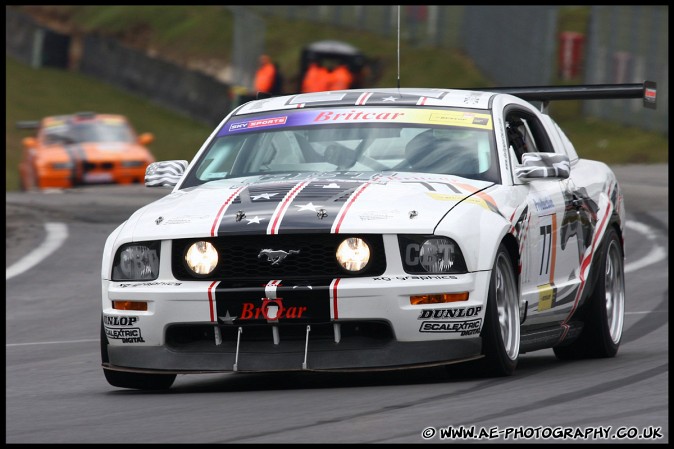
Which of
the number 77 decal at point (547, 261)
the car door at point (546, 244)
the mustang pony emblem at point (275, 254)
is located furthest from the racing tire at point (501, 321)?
the mustang pony emblem at point (275, 254)

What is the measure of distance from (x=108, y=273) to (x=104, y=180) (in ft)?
Answer: 66.4

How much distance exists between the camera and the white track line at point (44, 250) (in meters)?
15.3

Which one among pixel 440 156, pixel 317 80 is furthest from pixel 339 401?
pixel 317 80

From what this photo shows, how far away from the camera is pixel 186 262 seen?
7.84m

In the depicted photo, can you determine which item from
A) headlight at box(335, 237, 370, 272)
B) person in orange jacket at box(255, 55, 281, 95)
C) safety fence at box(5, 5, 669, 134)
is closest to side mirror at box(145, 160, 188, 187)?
headlight at box(335, 237, 370, 272)

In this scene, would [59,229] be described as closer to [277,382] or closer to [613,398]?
[277,382]

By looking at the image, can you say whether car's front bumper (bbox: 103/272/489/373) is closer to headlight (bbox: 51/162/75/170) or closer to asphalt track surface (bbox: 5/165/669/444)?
asphalt track surface (bbox: 5/165/669/444)

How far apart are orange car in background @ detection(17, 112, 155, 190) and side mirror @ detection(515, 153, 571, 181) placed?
64.9 ft

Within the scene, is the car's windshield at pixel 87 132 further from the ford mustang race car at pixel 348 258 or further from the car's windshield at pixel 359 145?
the ford mustang race car at pixel 348 258

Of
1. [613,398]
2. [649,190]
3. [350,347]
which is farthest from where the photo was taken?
[649,190]

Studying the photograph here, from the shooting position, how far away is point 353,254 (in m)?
7.66

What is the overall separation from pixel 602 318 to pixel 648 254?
6.69 metres

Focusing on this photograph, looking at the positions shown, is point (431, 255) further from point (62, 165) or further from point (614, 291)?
point (62, 165)

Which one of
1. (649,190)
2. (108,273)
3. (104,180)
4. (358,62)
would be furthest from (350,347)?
(358,62)
